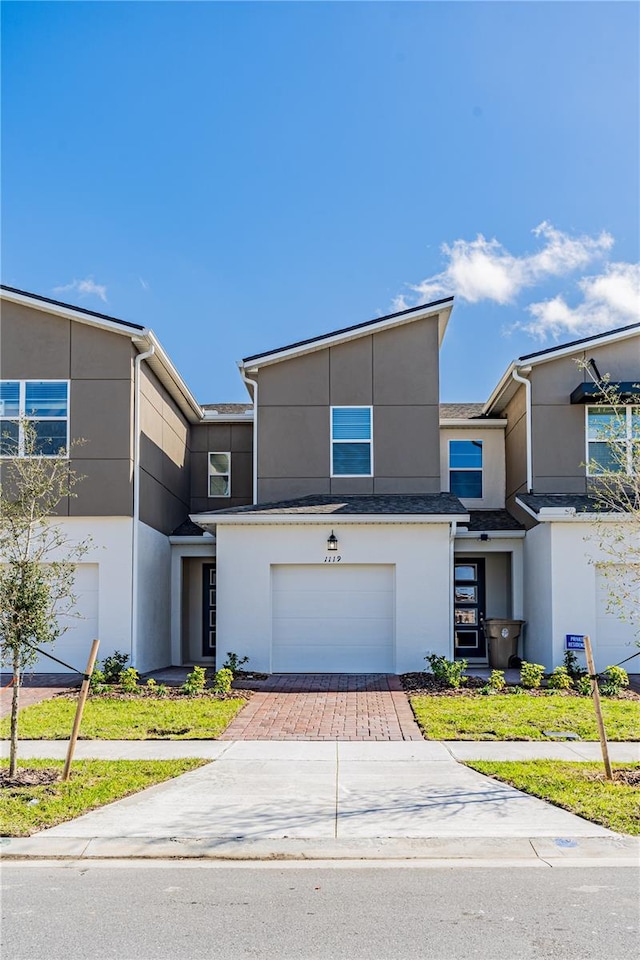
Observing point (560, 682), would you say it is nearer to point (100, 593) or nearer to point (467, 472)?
point (467, 472)

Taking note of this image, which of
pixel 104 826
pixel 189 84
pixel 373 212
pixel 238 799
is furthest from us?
pixel 373 212

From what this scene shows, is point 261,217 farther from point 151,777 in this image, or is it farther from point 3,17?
point 151,777

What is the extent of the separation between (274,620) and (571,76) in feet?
36.0

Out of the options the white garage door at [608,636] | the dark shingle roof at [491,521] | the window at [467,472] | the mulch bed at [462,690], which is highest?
the window at [467,472]

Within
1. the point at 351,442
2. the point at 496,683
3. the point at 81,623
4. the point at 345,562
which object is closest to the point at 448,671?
the point at 496,683

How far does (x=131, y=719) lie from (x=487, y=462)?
12151 mm

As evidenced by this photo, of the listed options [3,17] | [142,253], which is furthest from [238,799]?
[142,253]

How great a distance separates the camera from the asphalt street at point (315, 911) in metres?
4.82

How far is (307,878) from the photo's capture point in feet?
19.9

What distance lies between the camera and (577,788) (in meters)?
8.12

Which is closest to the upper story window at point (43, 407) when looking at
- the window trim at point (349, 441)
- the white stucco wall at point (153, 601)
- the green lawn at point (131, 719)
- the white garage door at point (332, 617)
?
the white stucco wall at point (153, 601)

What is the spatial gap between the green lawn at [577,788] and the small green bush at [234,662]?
731cm

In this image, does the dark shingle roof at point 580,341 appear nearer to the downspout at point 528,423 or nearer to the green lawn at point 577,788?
the downspout at point 528,423

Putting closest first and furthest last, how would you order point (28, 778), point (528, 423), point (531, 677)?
1. point (28, 778)
2. point (531, 677)
3. point (528, 423)
